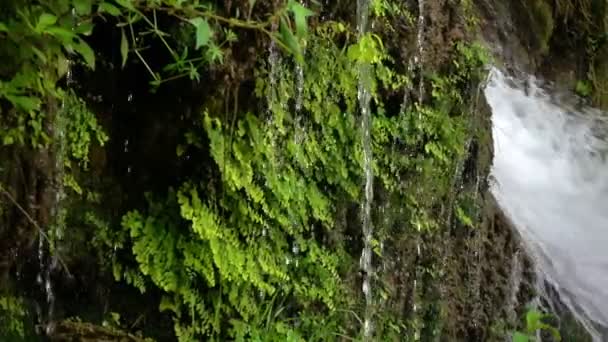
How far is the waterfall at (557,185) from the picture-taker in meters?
5.12

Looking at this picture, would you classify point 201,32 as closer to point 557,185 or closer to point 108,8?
point 108,8

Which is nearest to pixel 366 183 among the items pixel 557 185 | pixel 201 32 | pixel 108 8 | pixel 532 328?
pixel 532 328

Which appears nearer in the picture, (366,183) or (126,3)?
(126,3)

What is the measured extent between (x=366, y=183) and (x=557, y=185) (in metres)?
2.72

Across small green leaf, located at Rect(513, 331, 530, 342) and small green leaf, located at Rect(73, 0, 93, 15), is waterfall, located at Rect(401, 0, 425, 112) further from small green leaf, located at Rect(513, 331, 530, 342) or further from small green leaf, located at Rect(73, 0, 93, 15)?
small green leaf, located at Rect(73, 0, 93, 15)

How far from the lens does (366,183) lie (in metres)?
3.81

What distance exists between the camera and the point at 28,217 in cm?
272

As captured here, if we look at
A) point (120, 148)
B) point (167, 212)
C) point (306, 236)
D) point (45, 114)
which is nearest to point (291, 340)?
point (306, 236)

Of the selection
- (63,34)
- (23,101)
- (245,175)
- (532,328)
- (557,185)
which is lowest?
(532,328)

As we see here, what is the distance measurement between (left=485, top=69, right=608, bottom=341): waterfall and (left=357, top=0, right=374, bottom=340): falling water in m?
1.50

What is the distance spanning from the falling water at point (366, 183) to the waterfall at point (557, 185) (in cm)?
150

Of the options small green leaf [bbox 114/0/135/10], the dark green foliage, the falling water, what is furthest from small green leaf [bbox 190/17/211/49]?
the falling water

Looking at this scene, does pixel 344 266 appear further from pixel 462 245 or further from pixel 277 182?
pixel 462 245

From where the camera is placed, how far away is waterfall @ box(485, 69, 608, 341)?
5.12 metres
